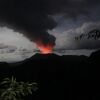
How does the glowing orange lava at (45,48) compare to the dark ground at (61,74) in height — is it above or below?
above

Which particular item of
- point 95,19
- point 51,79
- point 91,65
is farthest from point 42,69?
point 95,19

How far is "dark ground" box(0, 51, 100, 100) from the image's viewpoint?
153 inches

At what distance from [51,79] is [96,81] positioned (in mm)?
588

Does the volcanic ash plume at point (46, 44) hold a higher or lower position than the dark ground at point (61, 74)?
higher

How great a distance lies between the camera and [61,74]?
3980 mm

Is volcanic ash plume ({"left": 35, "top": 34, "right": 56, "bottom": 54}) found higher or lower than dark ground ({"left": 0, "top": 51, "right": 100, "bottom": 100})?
higher

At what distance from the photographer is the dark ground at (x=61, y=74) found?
388 cm

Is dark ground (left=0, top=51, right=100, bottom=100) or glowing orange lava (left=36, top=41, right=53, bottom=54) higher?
glowing orange lava (left=36, top=41, right=53, bottom=54)

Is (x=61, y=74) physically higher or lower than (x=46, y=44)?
lower

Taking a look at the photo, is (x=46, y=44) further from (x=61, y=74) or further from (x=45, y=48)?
(x=61, y=74)

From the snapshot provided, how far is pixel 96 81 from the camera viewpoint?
3979mm

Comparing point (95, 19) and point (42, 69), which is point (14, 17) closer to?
point (42, 69)

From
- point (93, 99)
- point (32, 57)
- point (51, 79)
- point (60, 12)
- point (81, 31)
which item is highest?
point (60, 12)

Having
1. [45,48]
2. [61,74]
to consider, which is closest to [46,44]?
[45,48]
